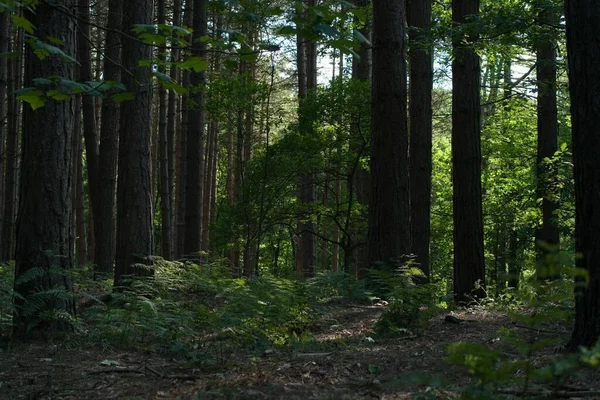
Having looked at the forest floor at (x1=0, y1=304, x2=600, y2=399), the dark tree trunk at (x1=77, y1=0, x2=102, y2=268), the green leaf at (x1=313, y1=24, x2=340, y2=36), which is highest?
the dark tree trunk at (x1=77, y1=0, x2=102, y2=268)

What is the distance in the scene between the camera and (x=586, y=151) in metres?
4.86

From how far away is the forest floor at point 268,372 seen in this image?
4180mm

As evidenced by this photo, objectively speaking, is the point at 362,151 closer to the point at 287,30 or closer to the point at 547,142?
the point at 547,142

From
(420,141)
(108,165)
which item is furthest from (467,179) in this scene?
(108,165)

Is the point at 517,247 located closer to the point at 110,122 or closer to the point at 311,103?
the point at 311,103

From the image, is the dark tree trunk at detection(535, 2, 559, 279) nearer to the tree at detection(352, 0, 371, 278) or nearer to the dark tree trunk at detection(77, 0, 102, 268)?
the tree at detection(352, 0, 371, 278)

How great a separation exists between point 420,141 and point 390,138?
4291mm

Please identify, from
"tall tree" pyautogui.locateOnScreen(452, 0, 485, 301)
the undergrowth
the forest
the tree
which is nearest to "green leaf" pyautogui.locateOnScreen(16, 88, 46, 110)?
the forest

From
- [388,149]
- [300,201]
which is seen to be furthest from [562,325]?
[300,201]

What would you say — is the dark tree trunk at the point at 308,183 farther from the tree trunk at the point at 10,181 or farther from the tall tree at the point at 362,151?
the tree trunk at the point at 10,181

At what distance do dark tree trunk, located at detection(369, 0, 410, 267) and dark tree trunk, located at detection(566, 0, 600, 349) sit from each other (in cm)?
501

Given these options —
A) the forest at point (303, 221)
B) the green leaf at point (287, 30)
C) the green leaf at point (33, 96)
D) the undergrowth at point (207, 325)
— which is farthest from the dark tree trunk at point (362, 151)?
the green leaf at point (33, 96)

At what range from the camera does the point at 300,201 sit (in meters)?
20.4

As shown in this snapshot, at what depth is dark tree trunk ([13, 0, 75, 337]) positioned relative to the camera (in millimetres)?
6047
